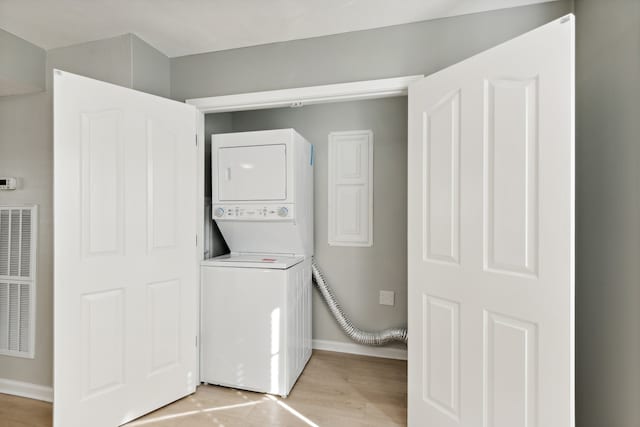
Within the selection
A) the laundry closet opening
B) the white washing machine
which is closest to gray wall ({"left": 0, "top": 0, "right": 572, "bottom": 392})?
the laundry closet opening

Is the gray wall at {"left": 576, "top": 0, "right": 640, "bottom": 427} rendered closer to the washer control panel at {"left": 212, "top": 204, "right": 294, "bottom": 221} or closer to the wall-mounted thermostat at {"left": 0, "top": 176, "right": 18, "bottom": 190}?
the washer control panel at {"left": 212, "top": 204, "right": 294, "bottom": 221}

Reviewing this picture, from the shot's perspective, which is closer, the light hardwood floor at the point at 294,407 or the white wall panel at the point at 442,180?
the white wall panel at the point at 442,180

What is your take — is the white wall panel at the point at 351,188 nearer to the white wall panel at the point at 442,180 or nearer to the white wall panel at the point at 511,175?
the white wall panel at the point at 442,180

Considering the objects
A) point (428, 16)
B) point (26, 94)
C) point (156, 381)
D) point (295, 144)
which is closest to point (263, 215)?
point (295, 144)

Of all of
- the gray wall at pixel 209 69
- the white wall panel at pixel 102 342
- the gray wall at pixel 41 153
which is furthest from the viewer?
the gray wall at pixel 41 153

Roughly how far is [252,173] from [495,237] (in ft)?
5.39

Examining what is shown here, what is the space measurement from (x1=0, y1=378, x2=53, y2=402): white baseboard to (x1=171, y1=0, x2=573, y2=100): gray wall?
2.30 meters

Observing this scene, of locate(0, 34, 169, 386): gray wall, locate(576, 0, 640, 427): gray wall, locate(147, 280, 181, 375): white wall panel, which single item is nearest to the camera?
locate(576, 0, 640, 427): gray wall

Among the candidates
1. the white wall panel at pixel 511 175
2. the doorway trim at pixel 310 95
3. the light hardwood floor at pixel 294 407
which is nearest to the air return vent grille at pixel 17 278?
the light hardwood floor at pixel 294 407

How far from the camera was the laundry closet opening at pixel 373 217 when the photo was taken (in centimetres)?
275

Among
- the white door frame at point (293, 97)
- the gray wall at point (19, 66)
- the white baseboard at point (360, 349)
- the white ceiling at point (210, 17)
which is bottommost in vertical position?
the white baseboard at point (360, 349)

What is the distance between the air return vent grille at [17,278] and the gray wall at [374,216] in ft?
6.33

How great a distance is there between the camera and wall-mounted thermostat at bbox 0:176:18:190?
Result: 2.20 m

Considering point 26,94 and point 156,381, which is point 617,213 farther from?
point 26,94
